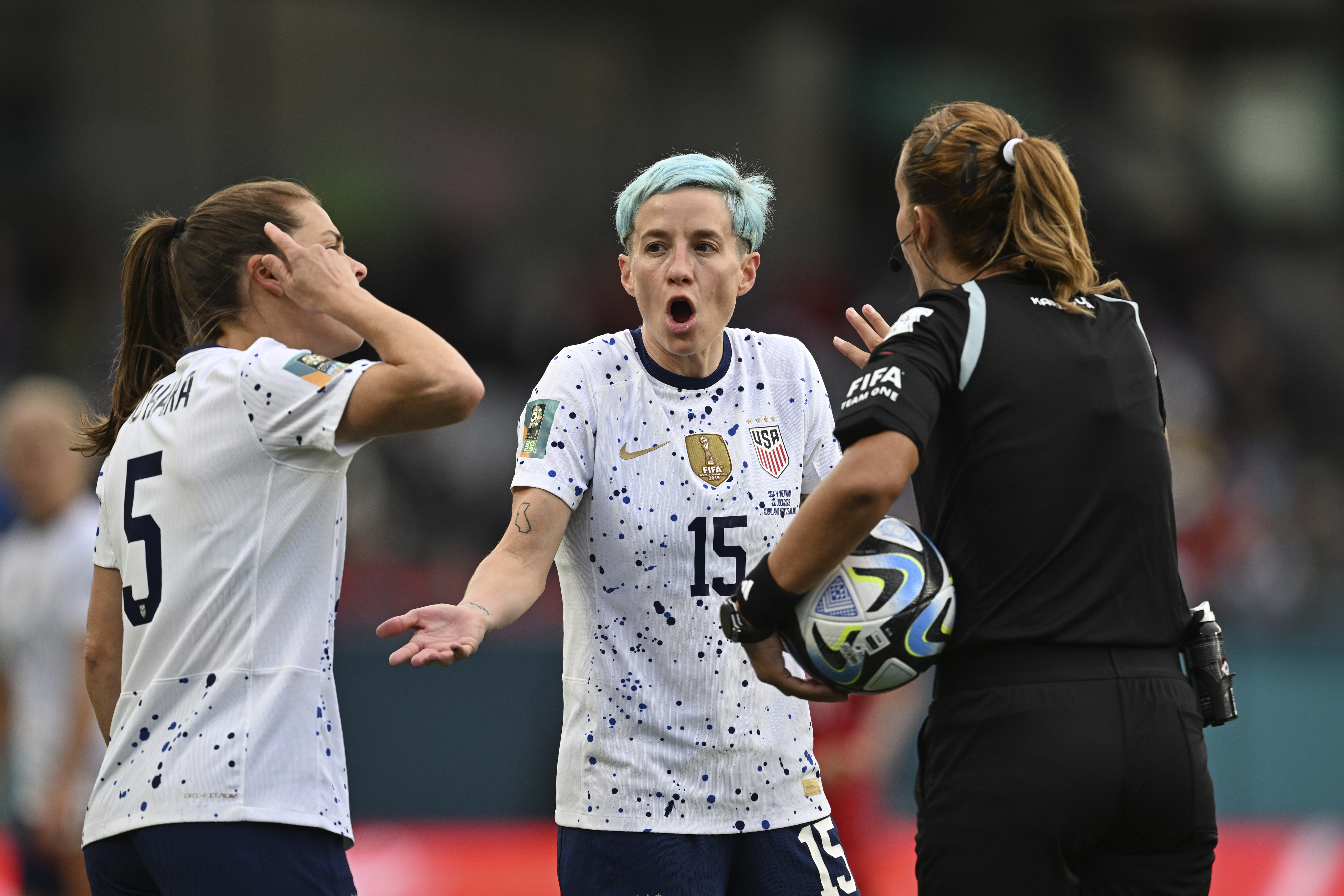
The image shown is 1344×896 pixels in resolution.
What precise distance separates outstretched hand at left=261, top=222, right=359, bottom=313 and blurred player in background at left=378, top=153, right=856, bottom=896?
73 cm

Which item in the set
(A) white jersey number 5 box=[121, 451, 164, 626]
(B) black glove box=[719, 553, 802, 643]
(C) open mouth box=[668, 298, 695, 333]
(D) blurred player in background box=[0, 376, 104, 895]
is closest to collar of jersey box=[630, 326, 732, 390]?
(C) open mouth box=[668, 298, 695, 333]

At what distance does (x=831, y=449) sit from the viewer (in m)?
4.16

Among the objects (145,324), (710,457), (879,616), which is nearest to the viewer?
(879,616)

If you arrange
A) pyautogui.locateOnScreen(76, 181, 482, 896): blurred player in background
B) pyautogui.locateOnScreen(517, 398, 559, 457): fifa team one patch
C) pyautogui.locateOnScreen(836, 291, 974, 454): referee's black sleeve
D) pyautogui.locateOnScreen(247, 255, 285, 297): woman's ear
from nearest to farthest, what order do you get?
pyautogui.locateOnScreen(836, 291, 974, 454): referee's black sleeve < pyautogui.locateOnScreen(76, 181, 482, 896): blurred player in background < pyautogui.locateOnScreen(247, 255, 285, 297): woman's ear < pyautogui.locateOnScreen(517, 398, 559, 457): fifa team one patch

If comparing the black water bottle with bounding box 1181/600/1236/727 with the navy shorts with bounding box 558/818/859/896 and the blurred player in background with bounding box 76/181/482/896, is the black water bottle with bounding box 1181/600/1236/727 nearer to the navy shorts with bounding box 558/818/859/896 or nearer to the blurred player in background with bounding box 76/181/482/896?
the navy shorts with bounding box 558/818/859/896

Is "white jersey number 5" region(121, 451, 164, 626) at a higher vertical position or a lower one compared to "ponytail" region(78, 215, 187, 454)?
lower

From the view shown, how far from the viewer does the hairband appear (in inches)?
131

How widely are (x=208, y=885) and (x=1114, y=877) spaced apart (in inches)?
75.1

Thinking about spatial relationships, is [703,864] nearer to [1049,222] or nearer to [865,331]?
[865,331]

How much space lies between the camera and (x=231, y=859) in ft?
10.1

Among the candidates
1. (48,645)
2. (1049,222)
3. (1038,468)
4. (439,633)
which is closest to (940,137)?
(1049,222)

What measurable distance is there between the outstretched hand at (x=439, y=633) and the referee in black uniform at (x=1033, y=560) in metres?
0.63

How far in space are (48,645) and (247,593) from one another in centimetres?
399

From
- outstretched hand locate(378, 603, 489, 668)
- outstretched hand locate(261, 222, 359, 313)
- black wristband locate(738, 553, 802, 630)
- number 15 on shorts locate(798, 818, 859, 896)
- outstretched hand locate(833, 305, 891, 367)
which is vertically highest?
outstretched hand locate(261, 222, 359, 313)
